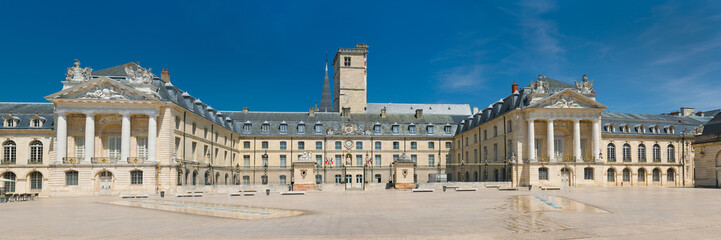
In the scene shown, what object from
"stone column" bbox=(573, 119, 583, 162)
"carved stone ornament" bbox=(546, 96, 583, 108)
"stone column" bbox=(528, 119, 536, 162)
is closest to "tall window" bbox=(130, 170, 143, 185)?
"stone column" bbox=(528, 119, 536, 162)

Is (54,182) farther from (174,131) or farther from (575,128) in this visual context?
(575,128)

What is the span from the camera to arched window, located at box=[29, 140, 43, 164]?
5225 centimetres

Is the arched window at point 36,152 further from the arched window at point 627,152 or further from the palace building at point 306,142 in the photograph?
the arched window at point 627,152

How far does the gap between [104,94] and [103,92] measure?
0.19 m

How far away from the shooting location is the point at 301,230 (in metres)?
15.9

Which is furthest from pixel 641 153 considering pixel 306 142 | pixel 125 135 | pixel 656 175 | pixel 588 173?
pixel 125 135

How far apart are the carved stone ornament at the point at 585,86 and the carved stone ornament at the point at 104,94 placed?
43.3 m

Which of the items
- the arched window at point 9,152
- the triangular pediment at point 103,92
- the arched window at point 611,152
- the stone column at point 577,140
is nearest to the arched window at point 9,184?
the arched window at point 9,152

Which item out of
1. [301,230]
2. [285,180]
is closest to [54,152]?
[285,180]

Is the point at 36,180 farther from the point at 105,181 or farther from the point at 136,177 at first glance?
the point at 136,177

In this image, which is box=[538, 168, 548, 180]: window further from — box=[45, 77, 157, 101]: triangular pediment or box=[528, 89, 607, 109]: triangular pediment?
box=[45, 77, 157, 101]: triangular pediment

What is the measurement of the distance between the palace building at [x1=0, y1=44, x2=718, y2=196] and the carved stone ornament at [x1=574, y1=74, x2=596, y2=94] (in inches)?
4.6

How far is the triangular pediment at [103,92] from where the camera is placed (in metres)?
46.5

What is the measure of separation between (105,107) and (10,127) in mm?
12638
